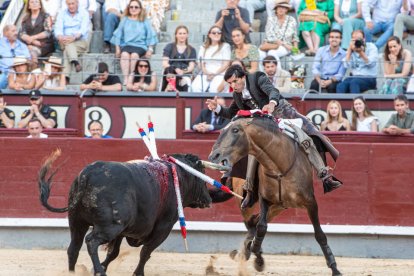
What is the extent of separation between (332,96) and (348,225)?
1.80m

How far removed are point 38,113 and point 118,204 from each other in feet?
16.7

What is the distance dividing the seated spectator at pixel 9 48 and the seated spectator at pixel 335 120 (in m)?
3.75

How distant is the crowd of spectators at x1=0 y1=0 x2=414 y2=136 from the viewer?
13.9 m

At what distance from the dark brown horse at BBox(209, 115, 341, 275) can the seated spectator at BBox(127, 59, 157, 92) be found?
3899mm

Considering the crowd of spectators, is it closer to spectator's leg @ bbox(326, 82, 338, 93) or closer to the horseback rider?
spectator's leg @ bbox(326, 82, 338, 93)

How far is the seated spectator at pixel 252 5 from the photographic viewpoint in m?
15.2

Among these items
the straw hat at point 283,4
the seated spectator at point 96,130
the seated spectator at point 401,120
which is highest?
the straw hat at point 283,4

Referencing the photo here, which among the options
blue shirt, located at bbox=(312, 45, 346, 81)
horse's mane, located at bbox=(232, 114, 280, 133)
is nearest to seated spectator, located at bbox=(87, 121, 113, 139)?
blue shirt, located at bbox=(312, 45, 346, 81)

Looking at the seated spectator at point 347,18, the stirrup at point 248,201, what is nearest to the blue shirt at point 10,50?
the seated spectator at point 347,18

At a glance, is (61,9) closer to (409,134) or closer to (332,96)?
(332,96)

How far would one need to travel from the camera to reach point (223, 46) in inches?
558

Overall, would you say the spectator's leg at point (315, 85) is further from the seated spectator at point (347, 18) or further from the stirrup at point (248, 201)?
the stirrup at point (248, 201)

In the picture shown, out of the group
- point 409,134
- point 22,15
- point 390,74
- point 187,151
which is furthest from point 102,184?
point 22,15

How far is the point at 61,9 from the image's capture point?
15070mm
